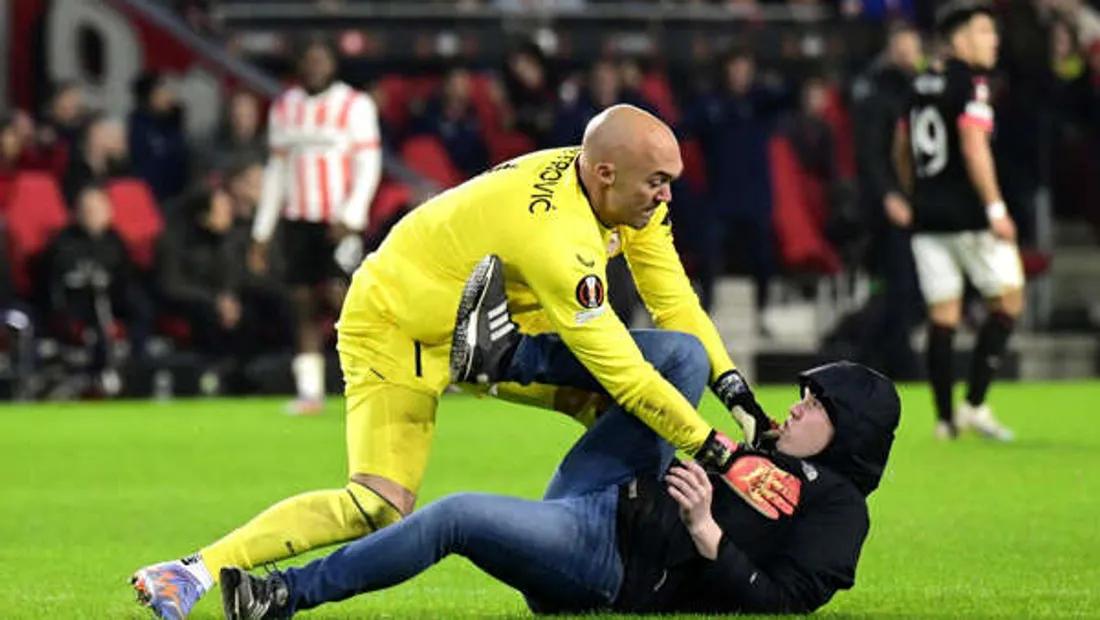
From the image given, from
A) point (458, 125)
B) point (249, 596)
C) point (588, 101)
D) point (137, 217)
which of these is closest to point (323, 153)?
point (137, 217)

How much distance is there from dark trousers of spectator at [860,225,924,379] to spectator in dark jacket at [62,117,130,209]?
622 centimetres

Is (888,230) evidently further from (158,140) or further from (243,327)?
(158,140)

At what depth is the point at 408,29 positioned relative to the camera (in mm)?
23766

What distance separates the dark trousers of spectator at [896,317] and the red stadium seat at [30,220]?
6493 millimetres

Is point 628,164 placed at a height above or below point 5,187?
above

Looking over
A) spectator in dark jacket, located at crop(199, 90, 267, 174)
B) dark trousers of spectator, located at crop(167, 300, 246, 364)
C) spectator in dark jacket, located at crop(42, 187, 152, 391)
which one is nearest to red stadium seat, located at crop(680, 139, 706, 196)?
spectator in dark jacket, located at crop(199, 90, 267, 174)

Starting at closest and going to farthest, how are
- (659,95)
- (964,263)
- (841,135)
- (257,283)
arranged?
(964,263), (257,283), (659,95), (841,135)

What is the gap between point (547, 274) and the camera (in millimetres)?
7301

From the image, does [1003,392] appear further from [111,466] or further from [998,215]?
[111,466]

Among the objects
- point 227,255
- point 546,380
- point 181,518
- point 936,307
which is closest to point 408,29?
point 227,255

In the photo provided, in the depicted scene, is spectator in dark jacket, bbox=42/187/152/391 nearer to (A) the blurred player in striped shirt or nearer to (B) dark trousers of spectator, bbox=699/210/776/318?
(A) the blurred player in striped shirt

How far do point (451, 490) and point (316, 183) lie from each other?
5248 mm

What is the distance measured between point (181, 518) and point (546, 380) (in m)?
3.33

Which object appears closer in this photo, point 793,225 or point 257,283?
point 257,283
